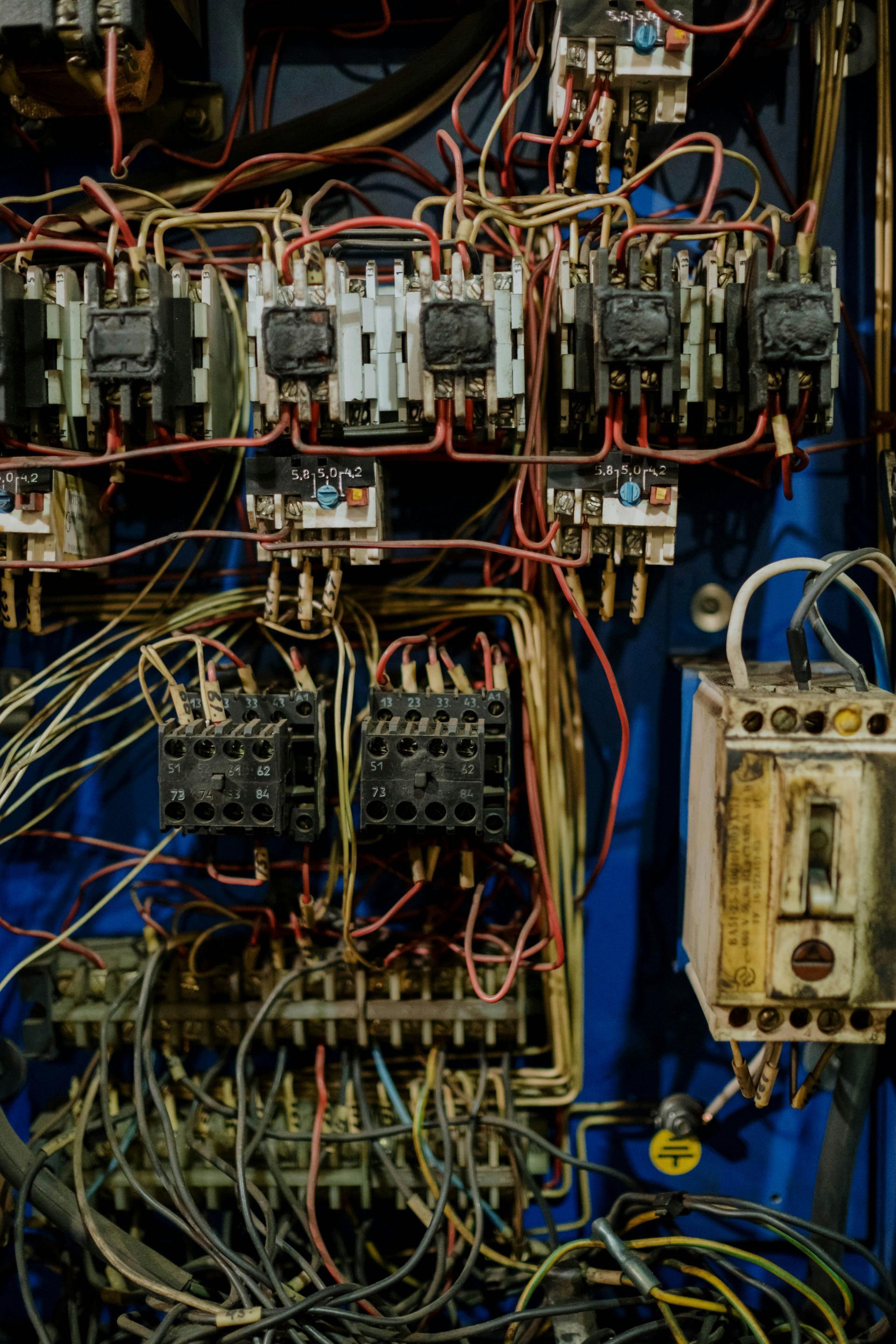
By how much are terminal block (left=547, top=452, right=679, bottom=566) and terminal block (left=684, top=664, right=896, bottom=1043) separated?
260 mm

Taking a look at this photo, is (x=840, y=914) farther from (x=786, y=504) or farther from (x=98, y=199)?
(x=98, y=199)

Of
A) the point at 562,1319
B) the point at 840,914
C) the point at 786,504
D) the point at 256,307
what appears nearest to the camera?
the point at 840,914

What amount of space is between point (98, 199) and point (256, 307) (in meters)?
0.25

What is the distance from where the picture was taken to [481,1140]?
4.38 feet

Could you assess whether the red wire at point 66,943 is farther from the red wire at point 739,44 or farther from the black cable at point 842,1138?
the red wire at point 739,44

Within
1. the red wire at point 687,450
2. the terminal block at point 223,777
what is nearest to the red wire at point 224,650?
the terminal block at point 223,777

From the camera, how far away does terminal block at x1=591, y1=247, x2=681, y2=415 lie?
3.49 feet

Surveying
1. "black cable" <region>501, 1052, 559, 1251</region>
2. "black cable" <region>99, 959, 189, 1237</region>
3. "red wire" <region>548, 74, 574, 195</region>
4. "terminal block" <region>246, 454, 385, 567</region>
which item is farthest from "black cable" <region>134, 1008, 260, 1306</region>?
"red wire" <region>548, 74, 574, 195</region>

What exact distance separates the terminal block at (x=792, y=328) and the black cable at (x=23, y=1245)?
143cm

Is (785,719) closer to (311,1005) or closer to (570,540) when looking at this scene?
(570,540)

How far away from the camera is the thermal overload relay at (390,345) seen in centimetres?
108

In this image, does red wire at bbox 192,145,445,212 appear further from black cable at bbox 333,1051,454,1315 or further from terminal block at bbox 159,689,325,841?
black cable at bbox 333,1051,454,1315

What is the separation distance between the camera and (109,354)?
42.9 inches

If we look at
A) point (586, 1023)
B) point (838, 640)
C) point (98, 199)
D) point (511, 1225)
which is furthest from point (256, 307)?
point (511, 1225)
